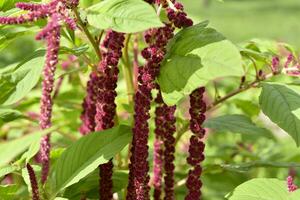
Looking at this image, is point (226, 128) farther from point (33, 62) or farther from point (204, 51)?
point (33, 62)

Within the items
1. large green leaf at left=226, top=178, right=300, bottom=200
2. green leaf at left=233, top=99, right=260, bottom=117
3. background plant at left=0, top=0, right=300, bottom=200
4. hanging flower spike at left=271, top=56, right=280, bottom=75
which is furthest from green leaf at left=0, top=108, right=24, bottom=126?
green leaf at left=233, top=99, right=260, bottom=117

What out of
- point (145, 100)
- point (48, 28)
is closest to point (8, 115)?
point (145, 100)

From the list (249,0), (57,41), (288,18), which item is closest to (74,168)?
(57,41)

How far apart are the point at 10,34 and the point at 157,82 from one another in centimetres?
47

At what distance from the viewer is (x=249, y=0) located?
31.3m

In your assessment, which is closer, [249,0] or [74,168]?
[74,168]

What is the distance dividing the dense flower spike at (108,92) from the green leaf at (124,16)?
0.11 meters

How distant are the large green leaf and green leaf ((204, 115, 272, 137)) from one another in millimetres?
423

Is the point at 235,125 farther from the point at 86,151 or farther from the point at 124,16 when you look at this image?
the point at 124,16

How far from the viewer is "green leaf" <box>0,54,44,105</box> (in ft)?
4.89

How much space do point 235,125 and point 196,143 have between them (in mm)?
546

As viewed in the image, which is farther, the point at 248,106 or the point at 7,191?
the point at 248,106

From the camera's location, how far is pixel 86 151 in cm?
168

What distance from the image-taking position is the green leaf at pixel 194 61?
1401 mm
